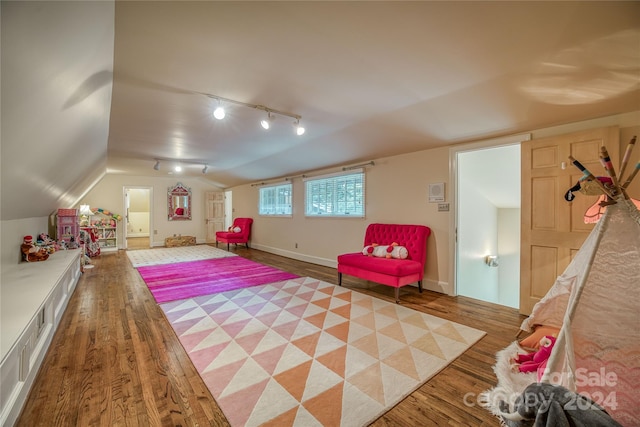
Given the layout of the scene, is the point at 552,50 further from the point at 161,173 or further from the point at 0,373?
the point at 161,173

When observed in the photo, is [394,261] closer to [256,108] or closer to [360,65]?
[360,65]

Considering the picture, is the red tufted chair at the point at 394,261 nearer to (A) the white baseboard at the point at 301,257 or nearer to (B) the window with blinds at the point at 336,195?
(B) the window with blinds at the point at 336,195

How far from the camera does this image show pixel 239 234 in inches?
320

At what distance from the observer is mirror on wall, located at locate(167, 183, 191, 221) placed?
360 inches

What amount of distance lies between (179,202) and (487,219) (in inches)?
366

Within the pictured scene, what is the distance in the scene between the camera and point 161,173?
27.5 feet

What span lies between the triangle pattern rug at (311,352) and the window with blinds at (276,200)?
3594 mm

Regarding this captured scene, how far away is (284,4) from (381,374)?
2568mm

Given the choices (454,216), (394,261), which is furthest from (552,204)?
(394,261)

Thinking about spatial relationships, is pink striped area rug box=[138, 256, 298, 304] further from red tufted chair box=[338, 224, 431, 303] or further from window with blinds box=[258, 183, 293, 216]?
window with blinds box=[258, 183, 293, 216]

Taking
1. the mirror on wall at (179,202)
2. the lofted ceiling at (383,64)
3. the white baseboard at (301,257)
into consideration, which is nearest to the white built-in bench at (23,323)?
the lofted ceiling at (383,64)

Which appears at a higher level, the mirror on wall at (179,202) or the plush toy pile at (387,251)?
the mirror on wall at (179,202)

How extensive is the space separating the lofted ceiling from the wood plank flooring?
7.55 feet

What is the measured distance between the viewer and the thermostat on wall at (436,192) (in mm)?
3775
